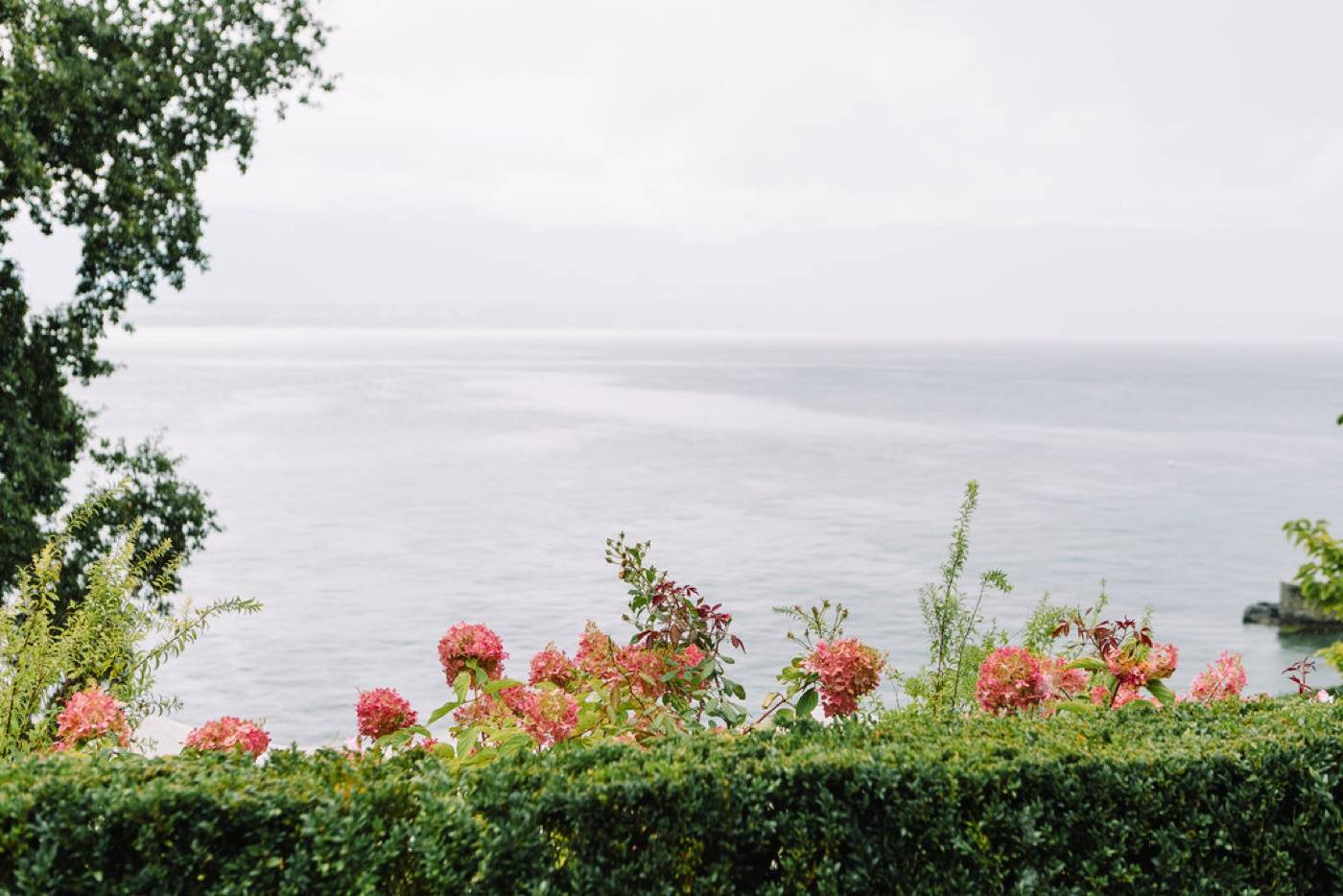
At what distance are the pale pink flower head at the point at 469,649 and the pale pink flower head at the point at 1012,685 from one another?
4.67ft

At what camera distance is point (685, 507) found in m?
40.3

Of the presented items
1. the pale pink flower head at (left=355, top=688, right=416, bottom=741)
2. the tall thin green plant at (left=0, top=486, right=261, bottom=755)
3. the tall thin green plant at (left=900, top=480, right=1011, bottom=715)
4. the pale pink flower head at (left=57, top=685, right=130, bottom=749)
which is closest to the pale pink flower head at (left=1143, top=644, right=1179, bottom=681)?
the tall thin green plant at (left=900, top=480, right=1011, bottom=715)

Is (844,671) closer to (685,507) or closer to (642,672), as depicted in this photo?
(642,672)

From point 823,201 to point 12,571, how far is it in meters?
150

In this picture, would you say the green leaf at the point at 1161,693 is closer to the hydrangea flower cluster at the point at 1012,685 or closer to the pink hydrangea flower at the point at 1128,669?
the pink hydrangea flower at the point at 1128,669

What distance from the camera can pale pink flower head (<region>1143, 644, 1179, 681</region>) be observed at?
3.34m

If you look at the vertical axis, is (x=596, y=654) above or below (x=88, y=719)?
above

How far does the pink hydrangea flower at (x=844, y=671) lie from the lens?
123 inches

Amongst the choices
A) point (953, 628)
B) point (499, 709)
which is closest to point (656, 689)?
point (499, 709)

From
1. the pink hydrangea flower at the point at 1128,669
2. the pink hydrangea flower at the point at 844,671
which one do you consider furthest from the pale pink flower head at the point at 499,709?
the pink hydrangea flower at the point at 1128,669

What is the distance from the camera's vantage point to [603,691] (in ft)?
10.6

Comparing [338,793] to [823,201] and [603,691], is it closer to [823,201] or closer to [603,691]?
[603,691]

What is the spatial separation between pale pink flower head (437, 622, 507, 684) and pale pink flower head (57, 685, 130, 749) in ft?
2.90

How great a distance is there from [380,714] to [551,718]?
502 millimetres
